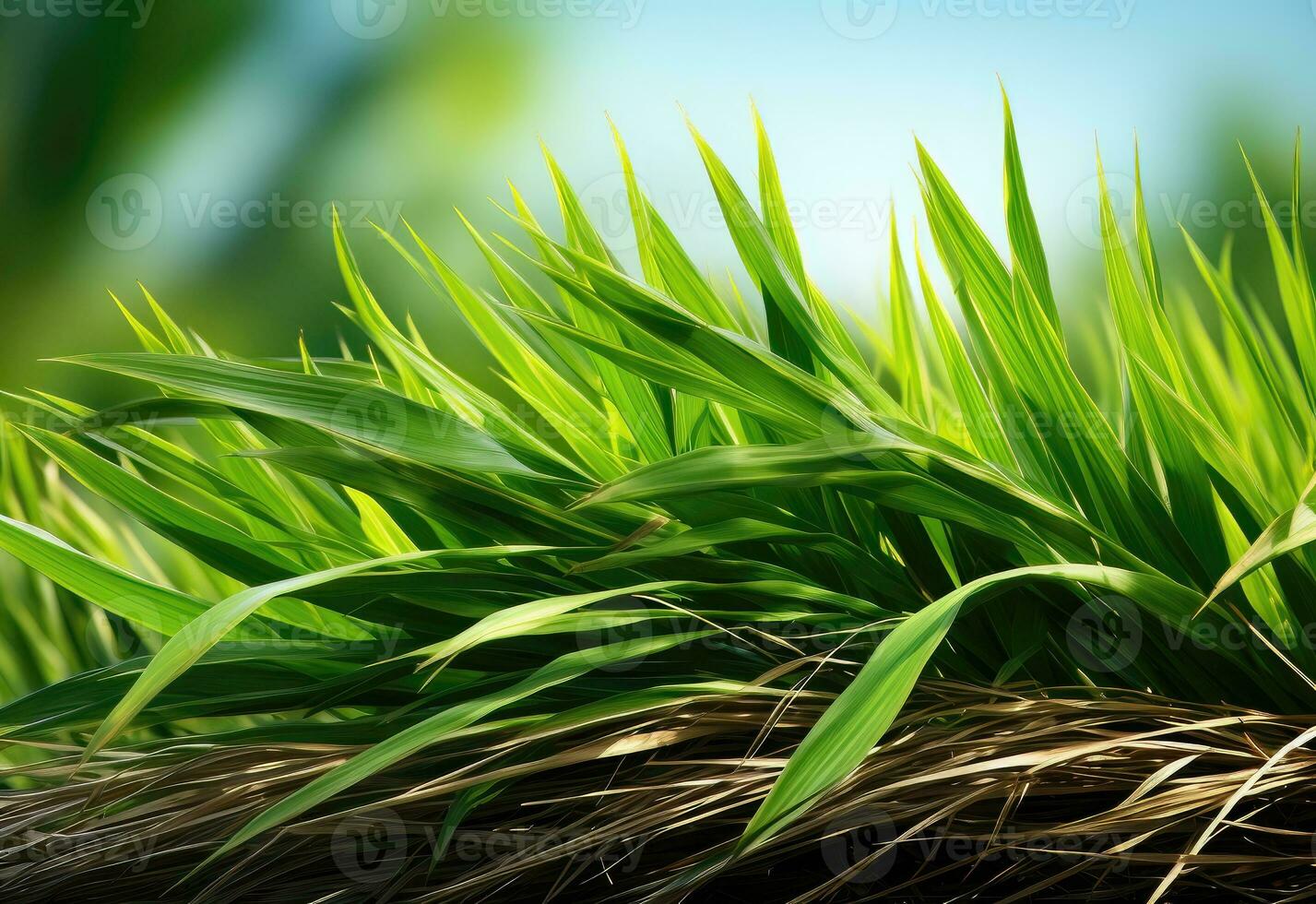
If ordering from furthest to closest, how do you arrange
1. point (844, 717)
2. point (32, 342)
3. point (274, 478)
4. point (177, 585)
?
point (32, 342)
point (177, 585)
point (274, 478)
point (844, 717)

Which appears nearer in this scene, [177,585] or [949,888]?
[949,888]

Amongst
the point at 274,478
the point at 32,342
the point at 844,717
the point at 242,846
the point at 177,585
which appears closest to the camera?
the point at 844,717

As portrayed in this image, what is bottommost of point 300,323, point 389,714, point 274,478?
point 389,714

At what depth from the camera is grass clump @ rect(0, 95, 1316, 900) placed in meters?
0.30

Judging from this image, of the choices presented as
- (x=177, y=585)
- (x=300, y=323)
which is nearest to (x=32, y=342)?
(x=300, y=323)

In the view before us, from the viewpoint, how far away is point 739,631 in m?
0.37

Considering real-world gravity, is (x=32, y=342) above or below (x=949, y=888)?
above

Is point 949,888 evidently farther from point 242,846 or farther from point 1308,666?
point 242,846

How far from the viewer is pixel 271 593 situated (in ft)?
0.91

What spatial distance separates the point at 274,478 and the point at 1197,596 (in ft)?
1.51

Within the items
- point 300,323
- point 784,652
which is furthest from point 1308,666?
point 300,323

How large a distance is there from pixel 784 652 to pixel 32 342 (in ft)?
9.23

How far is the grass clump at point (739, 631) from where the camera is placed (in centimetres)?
30

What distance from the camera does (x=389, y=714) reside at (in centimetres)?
35
